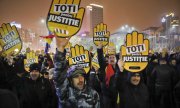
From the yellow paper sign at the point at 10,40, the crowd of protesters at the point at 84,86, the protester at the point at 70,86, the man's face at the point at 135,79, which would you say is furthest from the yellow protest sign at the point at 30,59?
the protester at the point at 70,86

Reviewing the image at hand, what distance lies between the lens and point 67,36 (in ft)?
14.4

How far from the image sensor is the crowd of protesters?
4066mm

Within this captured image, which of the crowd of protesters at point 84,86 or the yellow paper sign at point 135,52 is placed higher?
the yellow paper sign at point 135,52

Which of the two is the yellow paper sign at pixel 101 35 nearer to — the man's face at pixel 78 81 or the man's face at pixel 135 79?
the man's face at pixel 135 79

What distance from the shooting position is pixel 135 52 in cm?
574

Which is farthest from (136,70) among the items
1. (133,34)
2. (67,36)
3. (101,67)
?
(67,36)

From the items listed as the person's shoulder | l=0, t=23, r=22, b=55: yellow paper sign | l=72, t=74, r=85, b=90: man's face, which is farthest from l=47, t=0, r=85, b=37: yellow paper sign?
l=0, t=23, r=22, b=55: yellow paper sign

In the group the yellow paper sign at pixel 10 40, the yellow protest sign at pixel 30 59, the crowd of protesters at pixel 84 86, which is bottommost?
the crowd of protesters at pixel 84 86

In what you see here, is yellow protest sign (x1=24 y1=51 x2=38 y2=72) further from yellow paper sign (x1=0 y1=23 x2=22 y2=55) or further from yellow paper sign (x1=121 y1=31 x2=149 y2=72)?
yellow paper sign (x1=121 y1=31 x2=149 y2=72)

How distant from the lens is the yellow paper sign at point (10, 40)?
25.8 feet

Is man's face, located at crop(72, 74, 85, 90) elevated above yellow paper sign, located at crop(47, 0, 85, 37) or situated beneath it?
situated beneath

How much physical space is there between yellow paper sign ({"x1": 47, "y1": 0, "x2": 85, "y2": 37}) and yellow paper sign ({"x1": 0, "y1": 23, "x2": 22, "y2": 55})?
3.40 metres

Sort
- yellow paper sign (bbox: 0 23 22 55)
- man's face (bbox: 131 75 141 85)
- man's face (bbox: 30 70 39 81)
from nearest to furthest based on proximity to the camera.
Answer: man's face (bbox: 131 75 141 85) → man's face (bbox: 30 70 39 81) → yellow paper sign (bbox: 0 23 22 55)

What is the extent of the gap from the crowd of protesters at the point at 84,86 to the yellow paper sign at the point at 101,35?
4.46 feet
